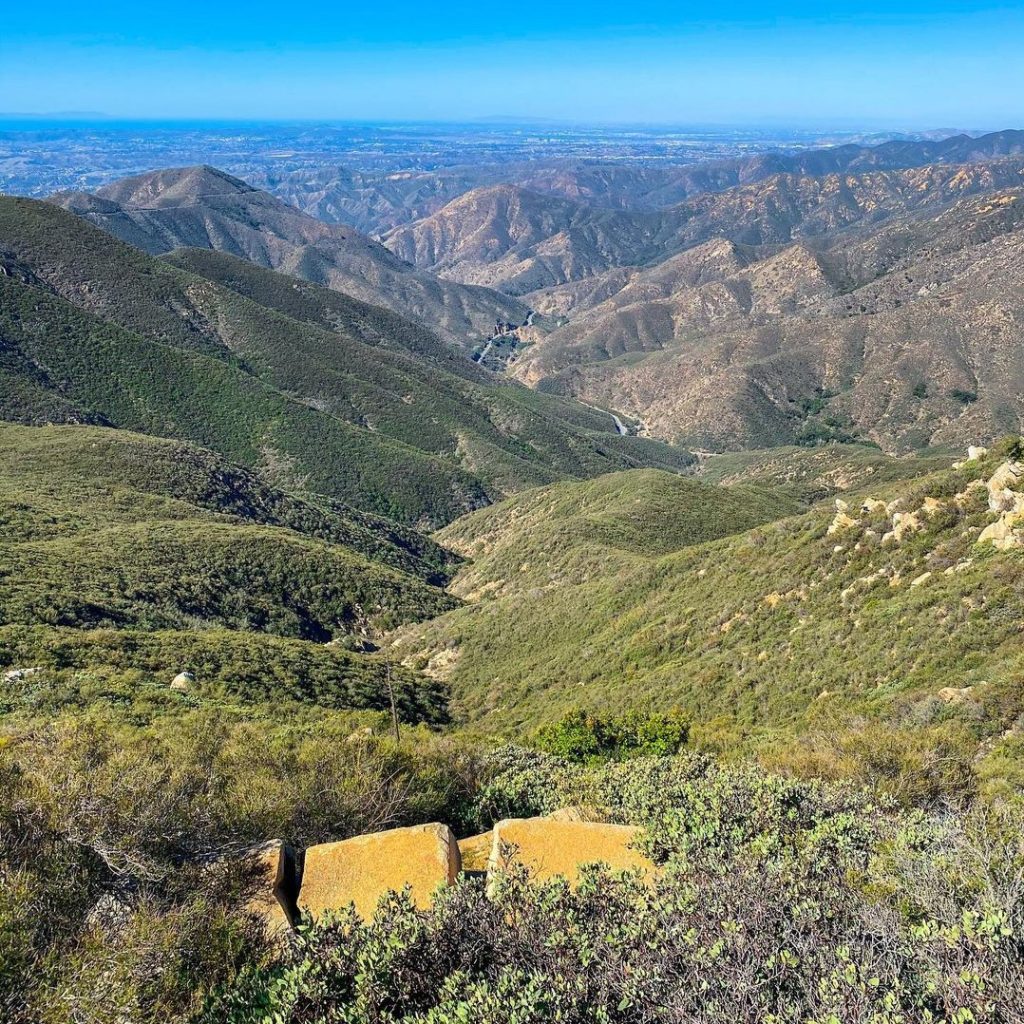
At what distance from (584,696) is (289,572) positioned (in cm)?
3587

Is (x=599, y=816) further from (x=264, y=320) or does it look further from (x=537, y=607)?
(x=264, y=320)

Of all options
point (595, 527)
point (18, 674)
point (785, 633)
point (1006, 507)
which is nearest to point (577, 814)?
point (785, 633)

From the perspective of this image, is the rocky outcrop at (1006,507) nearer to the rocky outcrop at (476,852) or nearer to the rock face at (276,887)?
the rocky outcrop at (476,852)

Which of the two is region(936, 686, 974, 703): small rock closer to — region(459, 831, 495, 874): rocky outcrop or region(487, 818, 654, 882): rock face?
region(487, 818, 654, 882): rock face

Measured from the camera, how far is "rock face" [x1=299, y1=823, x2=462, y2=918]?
485 inches

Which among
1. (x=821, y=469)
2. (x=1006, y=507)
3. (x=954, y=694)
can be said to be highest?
(x=1006, y=507)

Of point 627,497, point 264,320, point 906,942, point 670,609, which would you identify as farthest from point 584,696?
point 264,320

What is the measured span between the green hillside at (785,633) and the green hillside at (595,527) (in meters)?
11.8

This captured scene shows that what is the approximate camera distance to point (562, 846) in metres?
Result: 14.3

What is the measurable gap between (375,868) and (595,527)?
236 ft

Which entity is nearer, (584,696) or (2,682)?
(2,682)

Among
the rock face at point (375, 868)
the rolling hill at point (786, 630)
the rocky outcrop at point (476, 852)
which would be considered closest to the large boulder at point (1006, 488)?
the rolling hill at point (786, 630)

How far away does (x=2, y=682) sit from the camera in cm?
3150

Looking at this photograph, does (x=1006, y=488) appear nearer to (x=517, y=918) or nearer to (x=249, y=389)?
(x=517, y=918)
